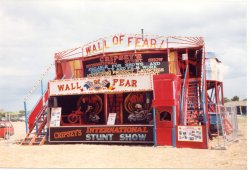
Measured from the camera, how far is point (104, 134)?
19656 mm

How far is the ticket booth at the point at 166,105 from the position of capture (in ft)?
58.7

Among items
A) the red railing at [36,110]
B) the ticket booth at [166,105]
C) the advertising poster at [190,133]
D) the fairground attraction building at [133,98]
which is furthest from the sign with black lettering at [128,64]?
the advertising poster at [190,133]

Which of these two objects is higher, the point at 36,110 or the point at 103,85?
the point at 103,85

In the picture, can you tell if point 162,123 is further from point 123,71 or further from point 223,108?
point 123,71

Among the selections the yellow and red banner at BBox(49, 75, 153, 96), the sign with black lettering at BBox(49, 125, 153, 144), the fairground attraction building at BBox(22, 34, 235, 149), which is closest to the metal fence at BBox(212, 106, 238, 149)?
the fairground attraction building at BBox(22, 34, 235, 149)

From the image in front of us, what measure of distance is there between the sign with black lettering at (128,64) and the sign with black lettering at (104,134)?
4679mm

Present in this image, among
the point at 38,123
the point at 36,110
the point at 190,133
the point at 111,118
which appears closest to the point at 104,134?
the point at 111,118

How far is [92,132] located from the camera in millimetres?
19922

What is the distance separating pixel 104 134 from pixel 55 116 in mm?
3591

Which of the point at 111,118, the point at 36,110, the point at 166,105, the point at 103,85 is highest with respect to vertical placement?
the point at 103,85

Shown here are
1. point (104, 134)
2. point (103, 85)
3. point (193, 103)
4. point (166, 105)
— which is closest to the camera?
point (166, 105)

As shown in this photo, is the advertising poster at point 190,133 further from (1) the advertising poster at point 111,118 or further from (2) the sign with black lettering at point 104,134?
(1) the advertising poster at point 111,118

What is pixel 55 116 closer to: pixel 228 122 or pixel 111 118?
pixel 111 118

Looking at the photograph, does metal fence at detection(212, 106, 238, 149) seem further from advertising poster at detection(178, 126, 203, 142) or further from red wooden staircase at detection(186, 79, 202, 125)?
advertising poster at detection(178, 126, 203, 142)
